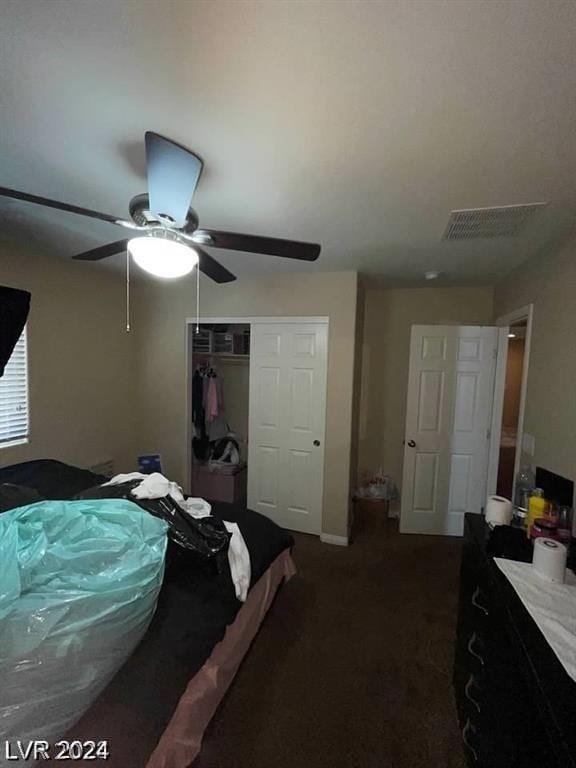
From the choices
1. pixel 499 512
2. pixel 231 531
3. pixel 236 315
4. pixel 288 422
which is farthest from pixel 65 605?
Answer: pixel 236 315

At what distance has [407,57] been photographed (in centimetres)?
91

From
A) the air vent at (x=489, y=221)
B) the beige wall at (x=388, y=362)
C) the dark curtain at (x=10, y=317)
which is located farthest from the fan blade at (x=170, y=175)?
the beige wall at (x=388, y=362)

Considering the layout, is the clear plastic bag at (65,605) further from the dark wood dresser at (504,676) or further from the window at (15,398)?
the window at (15,398)

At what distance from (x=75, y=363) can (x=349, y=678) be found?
3156mm

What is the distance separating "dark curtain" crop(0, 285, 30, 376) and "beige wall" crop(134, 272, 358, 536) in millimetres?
1287

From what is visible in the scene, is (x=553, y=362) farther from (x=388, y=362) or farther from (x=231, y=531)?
(x=231, y=531)

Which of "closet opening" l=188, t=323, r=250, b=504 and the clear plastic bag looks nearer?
the clear plastic bag

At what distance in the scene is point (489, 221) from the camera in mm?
1882

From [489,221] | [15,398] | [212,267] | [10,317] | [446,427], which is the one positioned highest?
[489,221]

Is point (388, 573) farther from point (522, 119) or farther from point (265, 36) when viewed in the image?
point (265, 36)

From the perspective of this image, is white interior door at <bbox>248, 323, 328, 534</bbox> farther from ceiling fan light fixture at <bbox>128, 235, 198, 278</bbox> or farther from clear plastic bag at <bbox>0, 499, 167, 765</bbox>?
clear plastic bag at <bbox>0, 499, 167, 765</bbox>

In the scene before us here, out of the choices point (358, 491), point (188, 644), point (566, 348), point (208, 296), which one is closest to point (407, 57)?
point (566, 348)

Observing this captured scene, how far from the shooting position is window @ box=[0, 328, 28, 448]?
2520 millimetres

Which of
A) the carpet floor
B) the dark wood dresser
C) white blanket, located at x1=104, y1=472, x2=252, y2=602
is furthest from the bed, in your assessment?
the dark wood dresser
